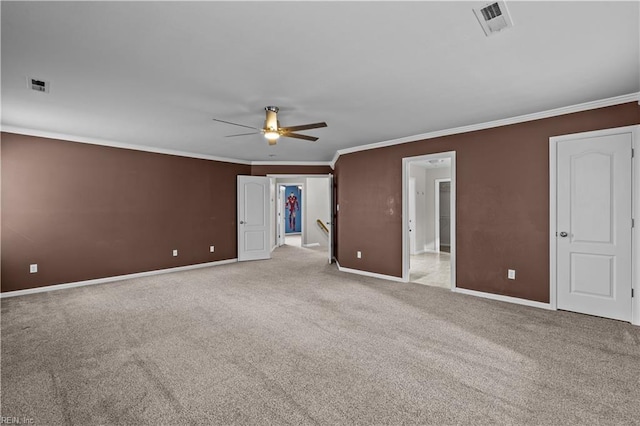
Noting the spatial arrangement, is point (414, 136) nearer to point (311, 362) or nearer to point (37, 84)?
point (311, 362)

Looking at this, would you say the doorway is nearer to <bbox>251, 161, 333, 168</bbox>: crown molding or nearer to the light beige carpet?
<bbox>251, 161, 333, 168</bbox>: crown molding

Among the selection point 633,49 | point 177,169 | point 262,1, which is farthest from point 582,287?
point 177,169

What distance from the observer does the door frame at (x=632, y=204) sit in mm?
3285

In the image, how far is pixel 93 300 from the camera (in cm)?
426

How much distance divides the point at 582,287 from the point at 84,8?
5.35 m

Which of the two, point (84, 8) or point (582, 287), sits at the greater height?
point (84, 8)

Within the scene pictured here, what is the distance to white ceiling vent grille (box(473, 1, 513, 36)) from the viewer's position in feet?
6.13

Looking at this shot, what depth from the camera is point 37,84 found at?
9.65 feet

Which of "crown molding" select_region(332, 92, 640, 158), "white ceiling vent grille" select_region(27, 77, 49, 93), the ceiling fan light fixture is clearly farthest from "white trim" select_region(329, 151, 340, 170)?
"white ceiling vent grille" select_region(27, 77, 49, 93)

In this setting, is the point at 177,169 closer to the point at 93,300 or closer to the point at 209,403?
the point at 93,300

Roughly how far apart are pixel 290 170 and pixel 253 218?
1506 mm

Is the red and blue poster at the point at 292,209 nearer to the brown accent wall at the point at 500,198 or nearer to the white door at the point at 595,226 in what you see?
the brown accent wall at the point at 500,198

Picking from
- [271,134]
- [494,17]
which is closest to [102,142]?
[271,134]

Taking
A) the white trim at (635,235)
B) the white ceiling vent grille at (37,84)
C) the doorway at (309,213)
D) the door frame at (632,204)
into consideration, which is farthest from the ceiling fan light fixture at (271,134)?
the doorway at (309,213)
